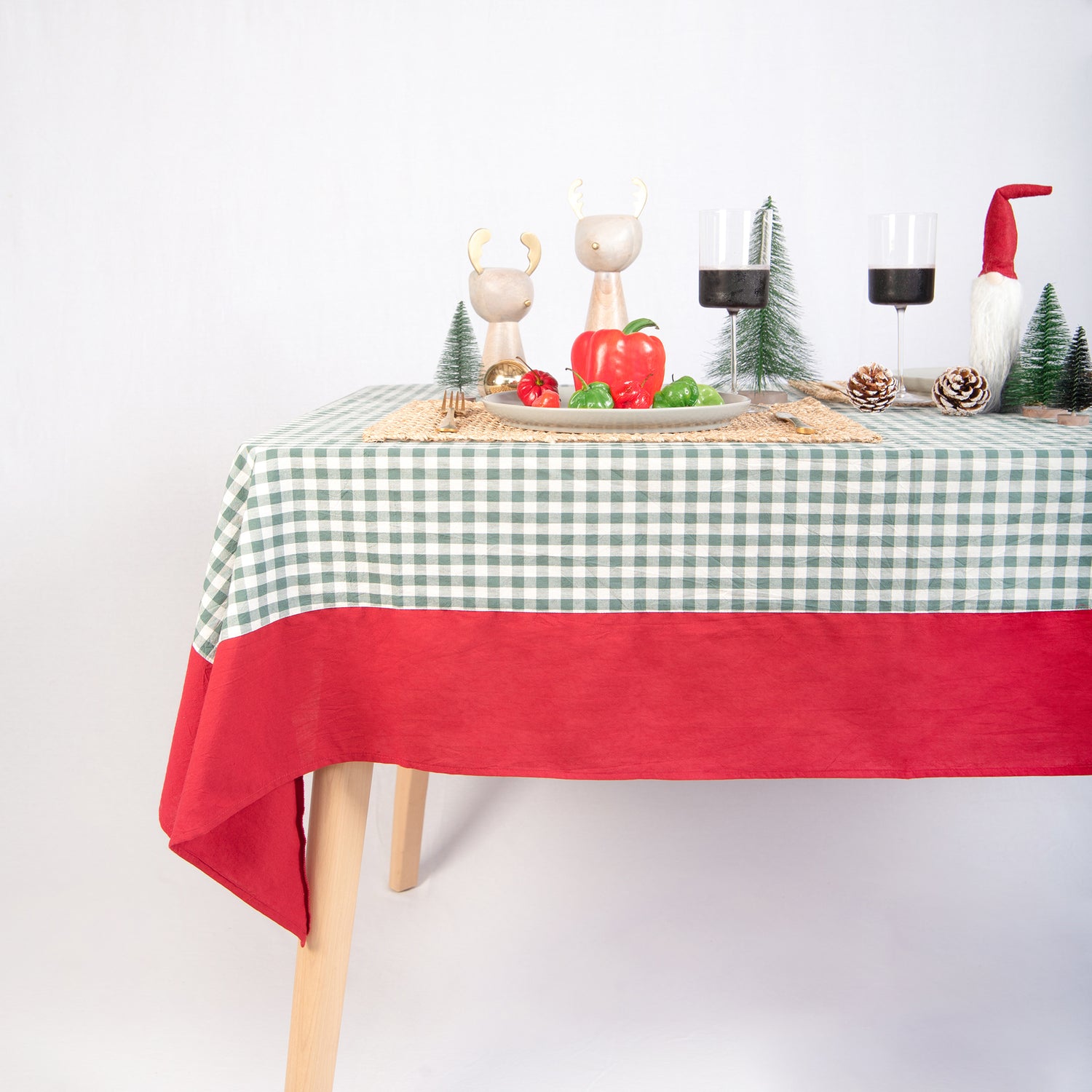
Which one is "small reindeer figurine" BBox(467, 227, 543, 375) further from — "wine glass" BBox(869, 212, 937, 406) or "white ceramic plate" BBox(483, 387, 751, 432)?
"wine glass" BBox(869, 212, 937, 406)

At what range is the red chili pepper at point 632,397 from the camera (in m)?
1.38

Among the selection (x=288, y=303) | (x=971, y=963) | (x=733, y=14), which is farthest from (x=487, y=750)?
(x=733, y=14)

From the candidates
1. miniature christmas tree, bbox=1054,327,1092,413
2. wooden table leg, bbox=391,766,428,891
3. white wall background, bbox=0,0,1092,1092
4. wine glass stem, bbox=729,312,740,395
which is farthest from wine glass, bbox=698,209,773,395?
white wall background, bbox=0,0,1092,1092

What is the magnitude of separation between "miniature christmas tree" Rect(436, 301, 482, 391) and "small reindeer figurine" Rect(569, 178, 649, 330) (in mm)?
211

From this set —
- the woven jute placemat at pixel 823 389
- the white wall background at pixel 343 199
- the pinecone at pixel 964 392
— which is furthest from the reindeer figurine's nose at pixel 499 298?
the white wall background at pixel 343 199

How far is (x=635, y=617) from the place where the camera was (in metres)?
1.23

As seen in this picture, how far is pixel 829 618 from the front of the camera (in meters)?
1.22

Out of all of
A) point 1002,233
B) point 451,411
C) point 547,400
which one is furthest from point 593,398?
point 1002,233

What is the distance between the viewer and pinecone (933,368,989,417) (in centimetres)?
145

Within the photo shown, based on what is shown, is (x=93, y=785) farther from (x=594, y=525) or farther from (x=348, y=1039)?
(x=594, y=525)

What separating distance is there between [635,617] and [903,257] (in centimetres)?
65

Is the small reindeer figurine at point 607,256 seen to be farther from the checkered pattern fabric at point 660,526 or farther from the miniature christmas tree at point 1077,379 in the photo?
the miniature christmas tree at point 1077,379

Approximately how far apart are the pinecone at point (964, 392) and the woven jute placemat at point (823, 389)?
12 centimetres

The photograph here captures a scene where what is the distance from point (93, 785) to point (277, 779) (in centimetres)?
130
